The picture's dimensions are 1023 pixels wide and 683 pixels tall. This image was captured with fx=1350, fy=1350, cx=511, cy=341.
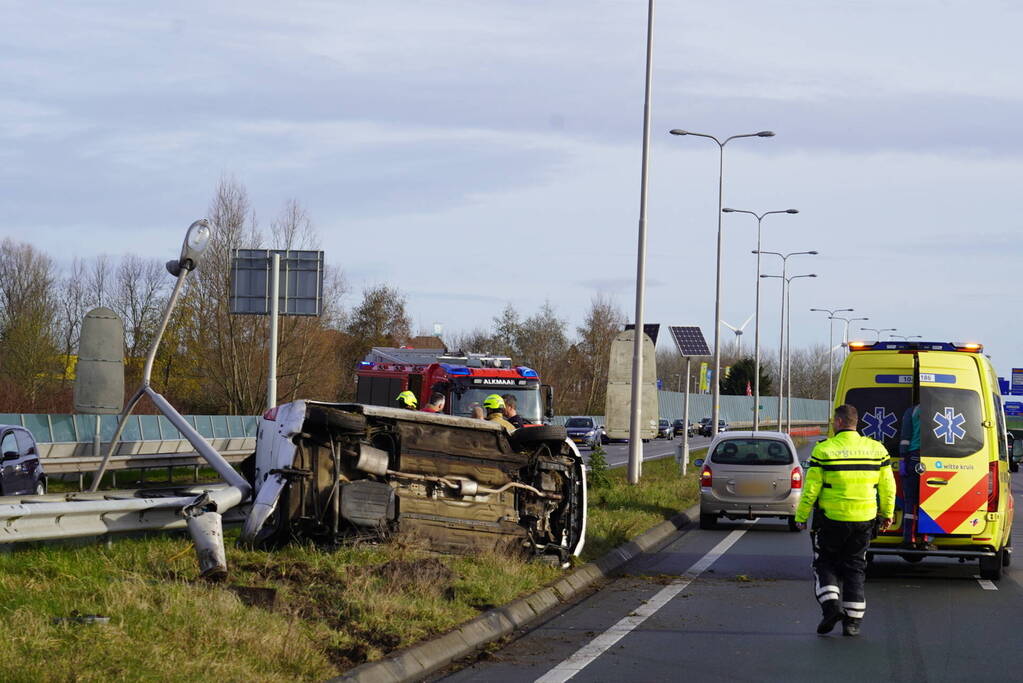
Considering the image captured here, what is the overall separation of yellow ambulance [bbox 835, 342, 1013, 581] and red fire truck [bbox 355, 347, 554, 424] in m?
10.2

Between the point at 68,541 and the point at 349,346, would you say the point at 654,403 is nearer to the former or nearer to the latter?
the point at 68,541

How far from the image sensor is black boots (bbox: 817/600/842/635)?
33.5 ft

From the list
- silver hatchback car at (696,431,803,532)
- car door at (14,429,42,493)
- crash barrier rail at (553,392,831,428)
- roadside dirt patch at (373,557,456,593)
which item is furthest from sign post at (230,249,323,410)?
crash barrier rail at (553,392,831,428)

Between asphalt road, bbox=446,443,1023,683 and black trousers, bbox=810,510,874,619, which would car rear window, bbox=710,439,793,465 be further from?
black trousers, bbox=810,510,874,619

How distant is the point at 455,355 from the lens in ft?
104

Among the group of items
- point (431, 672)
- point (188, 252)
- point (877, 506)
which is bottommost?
point (431, 672)

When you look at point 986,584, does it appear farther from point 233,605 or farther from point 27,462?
point 27,462

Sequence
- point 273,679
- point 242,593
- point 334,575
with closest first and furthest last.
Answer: point 273,679 → point 242,593 → point 334,575

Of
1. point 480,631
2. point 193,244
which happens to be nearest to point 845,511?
point 480,631

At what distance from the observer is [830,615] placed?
10.2 meters

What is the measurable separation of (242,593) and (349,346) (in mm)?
77049

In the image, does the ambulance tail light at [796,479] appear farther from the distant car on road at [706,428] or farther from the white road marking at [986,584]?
the distant car on road at [706,428]

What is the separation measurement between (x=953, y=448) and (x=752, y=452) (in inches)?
302

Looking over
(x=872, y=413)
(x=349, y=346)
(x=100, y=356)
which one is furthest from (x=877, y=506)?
(x=349, y=346)
